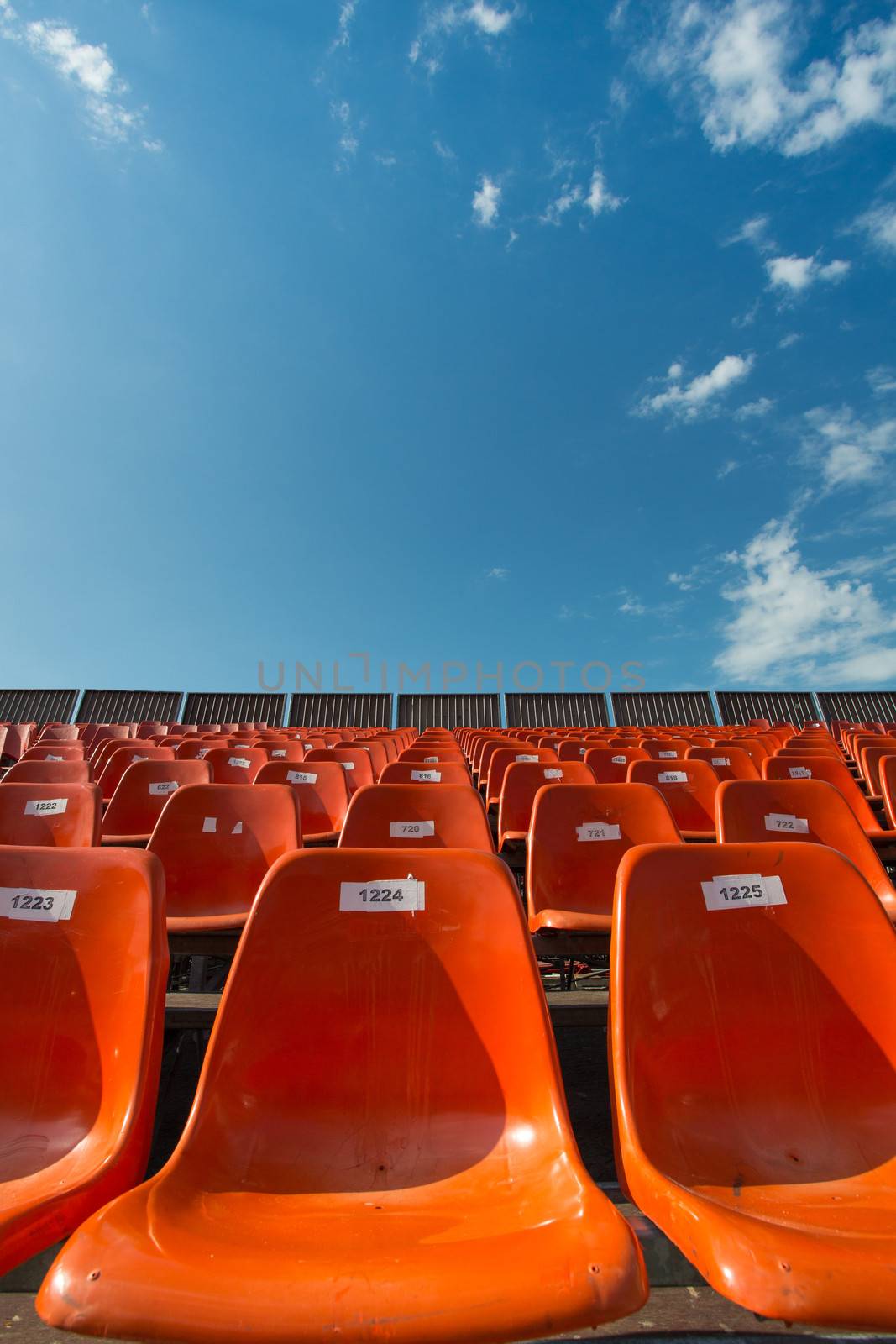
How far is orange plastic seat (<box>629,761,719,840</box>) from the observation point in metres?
3.50

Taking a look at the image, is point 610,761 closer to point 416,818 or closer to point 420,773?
point 420,773

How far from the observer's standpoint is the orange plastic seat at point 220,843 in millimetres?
2379

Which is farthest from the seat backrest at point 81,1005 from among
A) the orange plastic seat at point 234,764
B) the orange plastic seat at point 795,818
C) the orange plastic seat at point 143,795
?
the orange plastic seat at point 234,764

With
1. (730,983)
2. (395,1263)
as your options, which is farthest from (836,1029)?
(395,1263)

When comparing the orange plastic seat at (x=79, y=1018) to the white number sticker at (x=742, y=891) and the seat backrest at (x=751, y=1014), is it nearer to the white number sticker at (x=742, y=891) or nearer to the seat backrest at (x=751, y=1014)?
the seat backrest at (x=751, y=1014)

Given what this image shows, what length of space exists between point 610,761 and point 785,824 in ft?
7.70

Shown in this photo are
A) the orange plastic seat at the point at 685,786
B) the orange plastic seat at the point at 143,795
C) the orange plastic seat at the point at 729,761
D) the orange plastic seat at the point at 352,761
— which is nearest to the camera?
the orange plastic seat at the point at 143,795

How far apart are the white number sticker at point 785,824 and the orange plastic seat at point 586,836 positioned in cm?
36

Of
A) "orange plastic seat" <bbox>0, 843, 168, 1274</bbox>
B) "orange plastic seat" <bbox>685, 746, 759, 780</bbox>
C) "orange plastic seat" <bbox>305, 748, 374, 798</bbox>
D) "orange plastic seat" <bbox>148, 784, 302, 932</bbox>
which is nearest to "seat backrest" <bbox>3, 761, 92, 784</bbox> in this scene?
"orange plastic seat" <bbox>148, 784, 302, 932</bbox>

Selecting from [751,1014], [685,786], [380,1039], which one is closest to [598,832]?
[751,1014]

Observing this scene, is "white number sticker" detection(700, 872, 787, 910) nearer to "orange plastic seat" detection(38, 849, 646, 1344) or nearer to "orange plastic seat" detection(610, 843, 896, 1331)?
"orange plastic seat" detection(610, 843, 896, 1331)

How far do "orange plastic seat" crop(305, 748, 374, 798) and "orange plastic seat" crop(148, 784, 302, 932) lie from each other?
1.67 m

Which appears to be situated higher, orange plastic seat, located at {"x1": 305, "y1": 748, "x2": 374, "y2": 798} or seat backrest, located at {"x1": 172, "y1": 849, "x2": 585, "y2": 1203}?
orange plastic seat, located at {"x1": 305, "y1": 748, "x2": 374, "y2": 798}

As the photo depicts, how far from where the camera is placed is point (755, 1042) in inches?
50.3
